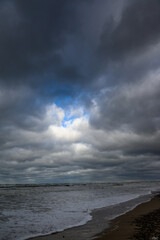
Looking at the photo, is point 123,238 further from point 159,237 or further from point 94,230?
point 94,230

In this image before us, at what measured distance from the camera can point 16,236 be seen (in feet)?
36.7

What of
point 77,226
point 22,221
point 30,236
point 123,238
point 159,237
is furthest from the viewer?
point 22,221

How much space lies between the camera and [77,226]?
13.5 metres

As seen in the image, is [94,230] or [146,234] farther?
[94,230]

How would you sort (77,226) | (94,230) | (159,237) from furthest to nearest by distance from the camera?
(77,226) → (94,230) → (159,237)

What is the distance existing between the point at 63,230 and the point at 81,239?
2676mm

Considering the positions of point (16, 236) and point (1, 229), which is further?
point (1, 229)

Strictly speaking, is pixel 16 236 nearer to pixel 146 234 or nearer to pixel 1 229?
pixel 1 229

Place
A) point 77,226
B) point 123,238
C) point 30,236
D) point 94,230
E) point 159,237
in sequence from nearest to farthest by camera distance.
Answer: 1. point 159,237
2. point 123,238
3. point 30,236
4. point 94,230
5. point 77,226

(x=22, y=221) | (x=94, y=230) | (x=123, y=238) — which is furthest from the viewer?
(x=22, y=221)

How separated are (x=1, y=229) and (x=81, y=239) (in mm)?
5670

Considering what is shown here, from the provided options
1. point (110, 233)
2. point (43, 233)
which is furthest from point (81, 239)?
point (43, 233)

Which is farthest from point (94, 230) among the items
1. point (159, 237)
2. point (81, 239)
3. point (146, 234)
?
point (159, 237)

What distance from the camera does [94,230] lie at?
12148mm
